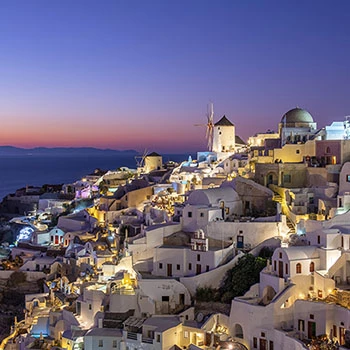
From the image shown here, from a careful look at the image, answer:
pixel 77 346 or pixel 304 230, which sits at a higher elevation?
pixel 304 230

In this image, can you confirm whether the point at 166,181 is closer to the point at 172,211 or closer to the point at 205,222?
the point at 172,211

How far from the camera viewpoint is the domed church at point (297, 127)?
38.5 meters

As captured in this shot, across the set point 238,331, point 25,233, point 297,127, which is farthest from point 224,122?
point 238,331

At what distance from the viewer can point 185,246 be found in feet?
93.5

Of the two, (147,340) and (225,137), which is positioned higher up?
(225,137)

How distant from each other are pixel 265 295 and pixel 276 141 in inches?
769

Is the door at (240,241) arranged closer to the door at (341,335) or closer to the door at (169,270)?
the door at (169,270)

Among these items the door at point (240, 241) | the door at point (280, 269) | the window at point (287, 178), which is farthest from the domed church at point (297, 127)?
the door at point (280, 269)

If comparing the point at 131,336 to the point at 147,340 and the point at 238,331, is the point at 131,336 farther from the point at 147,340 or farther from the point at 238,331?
the point at 238,331

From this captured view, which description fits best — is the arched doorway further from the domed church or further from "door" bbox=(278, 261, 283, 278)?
the domed church

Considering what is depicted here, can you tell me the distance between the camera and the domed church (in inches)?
1517

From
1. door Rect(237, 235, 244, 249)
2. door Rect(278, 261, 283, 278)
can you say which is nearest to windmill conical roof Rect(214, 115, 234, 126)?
door Rect(237, 235, 244, 249)

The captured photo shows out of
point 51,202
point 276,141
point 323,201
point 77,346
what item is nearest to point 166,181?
point 276,141

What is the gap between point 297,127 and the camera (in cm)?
4019
